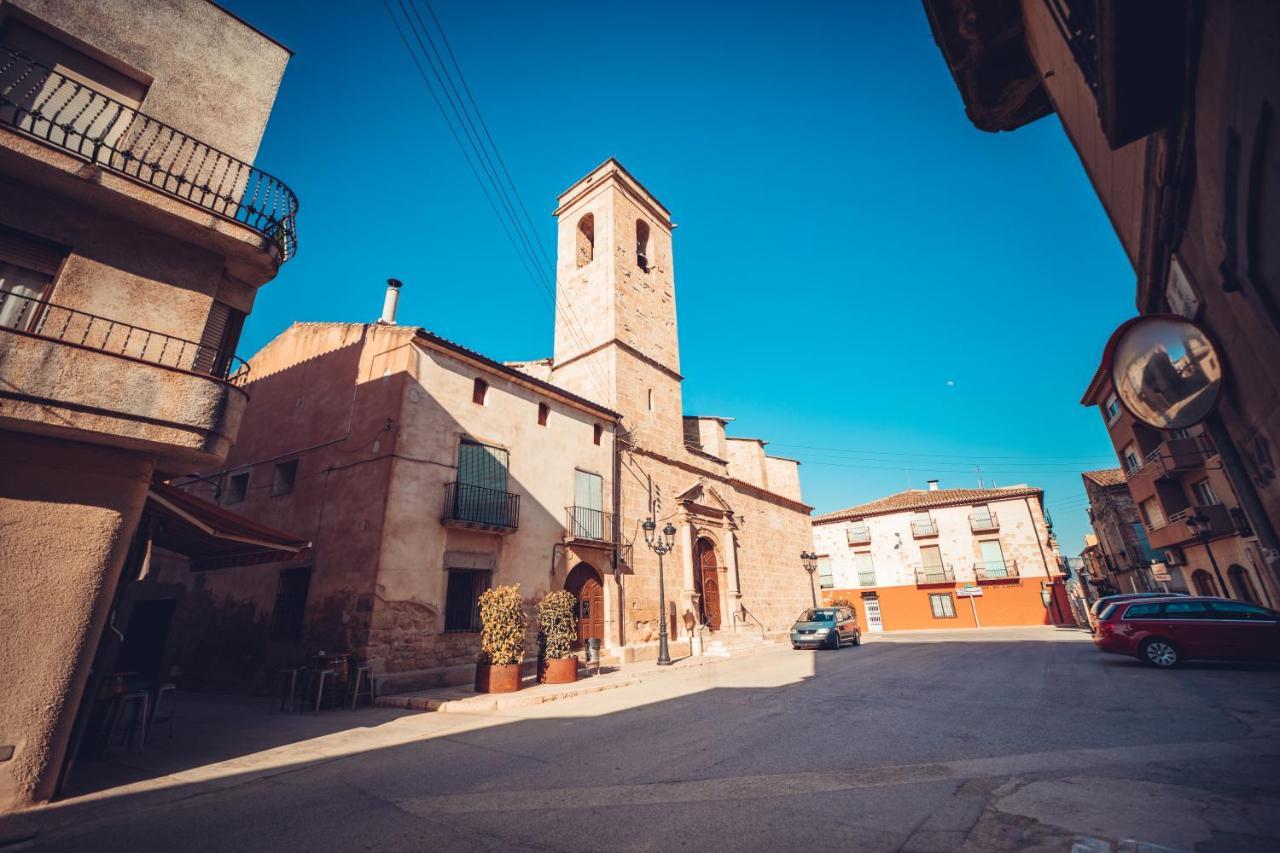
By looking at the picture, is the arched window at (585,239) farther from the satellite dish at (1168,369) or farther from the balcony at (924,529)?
the balcony at (924,529)

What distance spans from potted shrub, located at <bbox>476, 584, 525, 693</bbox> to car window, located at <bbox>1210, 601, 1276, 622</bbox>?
44.7 feet

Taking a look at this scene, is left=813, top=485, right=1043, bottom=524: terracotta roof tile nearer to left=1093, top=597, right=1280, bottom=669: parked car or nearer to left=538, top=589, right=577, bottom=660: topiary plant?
left=1093, top=597, right=1280, bottom=669: parked car

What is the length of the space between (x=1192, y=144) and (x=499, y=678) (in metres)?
11.2

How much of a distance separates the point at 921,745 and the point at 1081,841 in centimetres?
238

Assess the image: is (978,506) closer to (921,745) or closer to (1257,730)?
(1257,730)

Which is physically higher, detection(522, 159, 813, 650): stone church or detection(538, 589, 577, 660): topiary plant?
detection(522, 159, 813, 650): stone church

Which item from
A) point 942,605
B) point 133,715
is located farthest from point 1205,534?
point 133,715

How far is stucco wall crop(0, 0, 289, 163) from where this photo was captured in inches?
236

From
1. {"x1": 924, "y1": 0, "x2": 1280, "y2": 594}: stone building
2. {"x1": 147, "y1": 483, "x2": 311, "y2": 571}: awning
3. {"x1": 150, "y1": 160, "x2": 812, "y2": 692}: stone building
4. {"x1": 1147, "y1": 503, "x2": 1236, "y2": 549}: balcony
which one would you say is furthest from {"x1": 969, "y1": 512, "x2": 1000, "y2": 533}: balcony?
{"x1": 147, "y1": 483, "x2": 311, "y2": 571}: awning

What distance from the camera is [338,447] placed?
12.2 m

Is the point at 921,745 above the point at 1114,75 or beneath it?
beneath

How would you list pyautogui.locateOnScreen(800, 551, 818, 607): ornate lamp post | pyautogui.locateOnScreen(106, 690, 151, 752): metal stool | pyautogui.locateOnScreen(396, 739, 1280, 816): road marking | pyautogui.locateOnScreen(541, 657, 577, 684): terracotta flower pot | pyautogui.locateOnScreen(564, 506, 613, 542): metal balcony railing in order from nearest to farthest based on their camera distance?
pyautogui.locateOnScreen(396, 739, 1280, 816): road marking
pyautogui.locateOnScreen(106, 690, 151, 752): metal stool
pyautogui.locateOnScreen(541, 657, 577, 684): terracotta flower pot
pyautogui.locateOnScreen(564, 506, 613, 542): metal balcony railing
pyautogui.locateOnScreen(800, 551, 818, 607): ornate lamp post

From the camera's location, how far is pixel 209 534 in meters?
6.89

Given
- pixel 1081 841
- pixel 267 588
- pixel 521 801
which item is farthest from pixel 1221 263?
pixel 267 588
